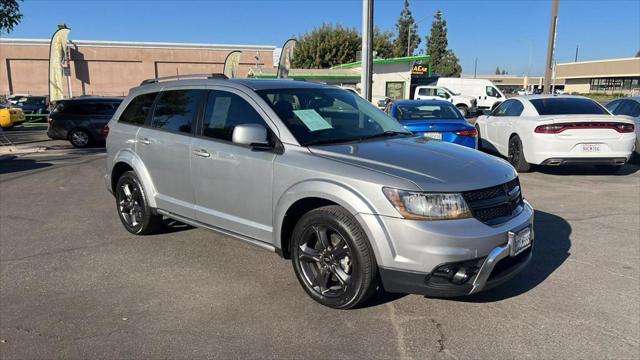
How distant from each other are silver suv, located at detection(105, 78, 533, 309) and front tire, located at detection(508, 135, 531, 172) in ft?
17.4

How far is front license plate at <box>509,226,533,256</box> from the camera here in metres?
3.37

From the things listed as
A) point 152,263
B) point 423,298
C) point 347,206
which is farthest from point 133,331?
point 423,298

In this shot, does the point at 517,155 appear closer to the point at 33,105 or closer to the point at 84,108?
the point at 84,108

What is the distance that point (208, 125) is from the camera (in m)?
4.52

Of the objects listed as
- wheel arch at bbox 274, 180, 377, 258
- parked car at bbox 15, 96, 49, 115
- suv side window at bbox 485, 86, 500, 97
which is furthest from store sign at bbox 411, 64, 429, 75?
wheel arch at bbox 274, 180, 377, 258

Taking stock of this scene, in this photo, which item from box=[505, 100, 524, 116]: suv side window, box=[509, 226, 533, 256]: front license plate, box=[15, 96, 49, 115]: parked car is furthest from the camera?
box=[15, 96, 49, 115]: parked car

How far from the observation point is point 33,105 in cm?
2930

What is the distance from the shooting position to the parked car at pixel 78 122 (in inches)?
605

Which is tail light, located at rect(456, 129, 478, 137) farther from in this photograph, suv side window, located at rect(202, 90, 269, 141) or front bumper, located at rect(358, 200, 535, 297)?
front bumper, located at rect(358, 200, 535, 297)

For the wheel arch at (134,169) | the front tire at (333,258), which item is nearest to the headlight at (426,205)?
the front tire at (333,258)

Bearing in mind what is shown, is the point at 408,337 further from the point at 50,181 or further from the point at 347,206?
the point at 50,181

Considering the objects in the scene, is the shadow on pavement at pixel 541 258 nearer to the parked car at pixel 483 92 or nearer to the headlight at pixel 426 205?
the headlight at pixel 426 205

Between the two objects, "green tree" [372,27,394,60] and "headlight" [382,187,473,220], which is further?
"green tree" [372,27,394,60]

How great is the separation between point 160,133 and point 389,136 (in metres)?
2.41
